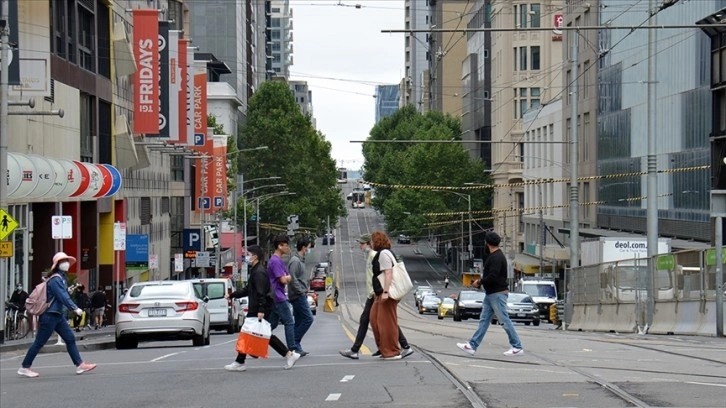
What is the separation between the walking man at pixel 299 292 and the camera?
18.2m

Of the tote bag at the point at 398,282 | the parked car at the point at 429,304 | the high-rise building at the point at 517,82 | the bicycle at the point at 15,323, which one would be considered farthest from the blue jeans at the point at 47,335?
the high-rise building at the point at 517,82

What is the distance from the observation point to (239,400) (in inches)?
532

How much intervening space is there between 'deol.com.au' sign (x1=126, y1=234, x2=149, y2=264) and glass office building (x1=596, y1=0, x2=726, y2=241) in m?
20.5

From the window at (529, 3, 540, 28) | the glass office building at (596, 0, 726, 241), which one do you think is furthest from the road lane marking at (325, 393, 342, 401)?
the window at (529, 3, 540, 28)

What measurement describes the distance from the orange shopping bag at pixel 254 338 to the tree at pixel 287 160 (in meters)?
90.3

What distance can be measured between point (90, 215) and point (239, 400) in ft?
126

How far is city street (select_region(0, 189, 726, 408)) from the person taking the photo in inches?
514

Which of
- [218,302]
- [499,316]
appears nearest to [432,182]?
[218,302]

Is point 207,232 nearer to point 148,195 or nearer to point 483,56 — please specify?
point 148,195

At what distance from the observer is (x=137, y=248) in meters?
53.8

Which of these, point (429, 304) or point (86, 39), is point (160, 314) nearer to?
point (86, 39)

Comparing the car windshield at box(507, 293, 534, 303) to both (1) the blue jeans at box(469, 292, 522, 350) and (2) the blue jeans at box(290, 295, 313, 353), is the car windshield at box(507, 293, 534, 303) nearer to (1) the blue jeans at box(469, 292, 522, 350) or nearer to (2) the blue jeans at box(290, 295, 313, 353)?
(2) the blue jeans at box(290, 295, 313, 353)

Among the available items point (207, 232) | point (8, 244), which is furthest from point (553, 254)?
point (8, 244)

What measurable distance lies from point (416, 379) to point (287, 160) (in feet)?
314
